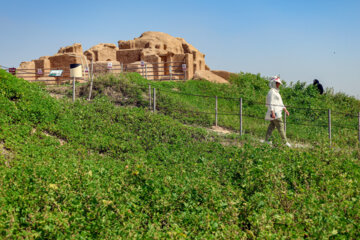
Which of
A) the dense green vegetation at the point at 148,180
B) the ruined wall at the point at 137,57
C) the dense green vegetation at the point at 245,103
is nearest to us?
the dense green vegetation at the point at 148,180

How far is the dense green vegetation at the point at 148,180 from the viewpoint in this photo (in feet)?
14.8

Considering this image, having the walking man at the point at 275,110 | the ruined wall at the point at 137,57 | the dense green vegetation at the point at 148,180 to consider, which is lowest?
the dense green vegetation at the point at 148,180

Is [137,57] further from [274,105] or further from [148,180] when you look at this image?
[148,180]

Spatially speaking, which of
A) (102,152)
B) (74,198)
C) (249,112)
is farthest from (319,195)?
(249,112)

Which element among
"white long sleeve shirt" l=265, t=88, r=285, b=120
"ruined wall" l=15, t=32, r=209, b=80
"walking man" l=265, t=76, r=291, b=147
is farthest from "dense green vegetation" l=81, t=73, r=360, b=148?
"ruined wall" l=15, t=32, r=209, b=80

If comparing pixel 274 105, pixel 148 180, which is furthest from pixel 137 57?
pixel 148 180

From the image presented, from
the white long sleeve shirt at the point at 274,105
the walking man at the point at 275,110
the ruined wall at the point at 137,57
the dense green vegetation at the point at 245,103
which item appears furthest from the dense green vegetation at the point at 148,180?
the ruined wall at the point at 137,57

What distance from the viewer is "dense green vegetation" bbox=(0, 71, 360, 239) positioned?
4.50m

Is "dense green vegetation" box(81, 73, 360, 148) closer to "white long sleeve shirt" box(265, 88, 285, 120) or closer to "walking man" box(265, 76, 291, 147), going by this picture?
"walking man" box(265, 76, 291, 147)

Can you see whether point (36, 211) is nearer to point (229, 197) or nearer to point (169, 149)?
point (229, 197)

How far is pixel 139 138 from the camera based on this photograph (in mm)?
10039

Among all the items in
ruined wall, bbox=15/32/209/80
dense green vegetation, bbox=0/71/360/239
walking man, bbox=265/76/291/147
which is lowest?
dense green vegetation, bbox=0/71/360/239

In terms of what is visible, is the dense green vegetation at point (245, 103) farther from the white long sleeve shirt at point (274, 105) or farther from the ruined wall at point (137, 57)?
the ruined wall at point (137, 57)

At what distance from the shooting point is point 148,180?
5.89 meters
